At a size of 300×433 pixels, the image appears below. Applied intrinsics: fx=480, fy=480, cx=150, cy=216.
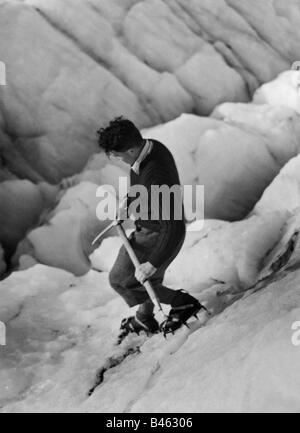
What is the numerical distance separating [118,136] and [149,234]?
0.65 metres

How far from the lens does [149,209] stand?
2879 millimetres

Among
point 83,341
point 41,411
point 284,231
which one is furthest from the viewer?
point 284,231

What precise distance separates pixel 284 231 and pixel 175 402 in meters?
2.07

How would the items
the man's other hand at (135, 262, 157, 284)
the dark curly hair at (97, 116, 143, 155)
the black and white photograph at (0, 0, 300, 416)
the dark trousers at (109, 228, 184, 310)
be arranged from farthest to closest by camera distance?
the dark trousers at (109, 228, 184, 310)
the man's other hand at (135, 262, 157, 284)
the dark curly hair at (97, 116, 143, 155)
the black and white photograph at (0, 0, 300, 416)

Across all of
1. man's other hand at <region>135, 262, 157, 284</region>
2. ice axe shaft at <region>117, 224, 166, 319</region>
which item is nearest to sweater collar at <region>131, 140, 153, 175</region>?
ice axe shaft at <region>117, 224, 166, 319</region>

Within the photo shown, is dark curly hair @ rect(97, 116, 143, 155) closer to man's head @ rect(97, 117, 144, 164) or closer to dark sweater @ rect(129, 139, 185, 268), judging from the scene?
man's head @ rect(97, 117, 144, 164)

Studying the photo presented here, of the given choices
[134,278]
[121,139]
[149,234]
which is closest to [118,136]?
[121,139]

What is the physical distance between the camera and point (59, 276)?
14.5ft

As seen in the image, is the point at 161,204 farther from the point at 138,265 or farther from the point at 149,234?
the point at 138,265

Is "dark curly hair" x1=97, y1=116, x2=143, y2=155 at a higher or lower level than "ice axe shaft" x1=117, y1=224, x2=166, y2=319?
higher

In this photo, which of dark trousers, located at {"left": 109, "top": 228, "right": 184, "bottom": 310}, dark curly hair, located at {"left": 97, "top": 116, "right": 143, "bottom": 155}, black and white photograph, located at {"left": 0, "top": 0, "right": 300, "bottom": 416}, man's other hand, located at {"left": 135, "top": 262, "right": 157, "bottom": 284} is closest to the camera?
black and white photograph, located at {"left": 0, "top": 0, "right": 300, "bottom": 416}

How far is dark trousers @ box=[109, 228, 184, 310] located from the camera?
118 inches
